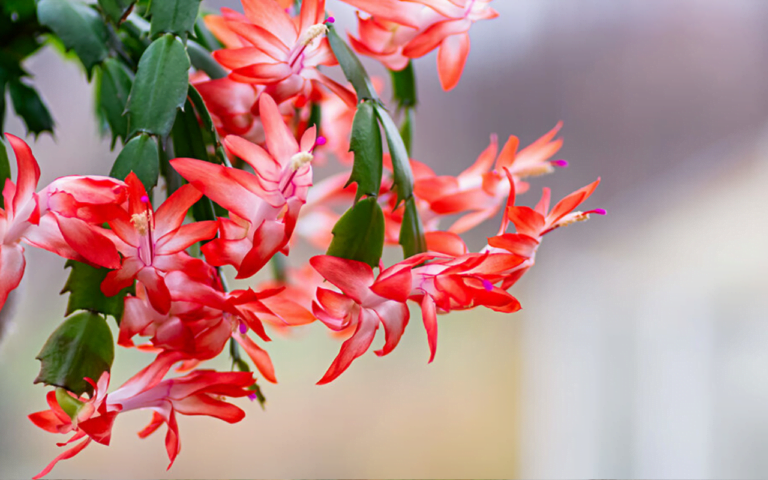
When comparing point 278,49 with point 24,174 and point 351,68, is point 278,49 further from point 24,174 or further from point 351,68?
point 24,174

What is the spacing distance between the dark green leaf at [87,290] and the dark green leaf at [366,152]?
0.48 feet

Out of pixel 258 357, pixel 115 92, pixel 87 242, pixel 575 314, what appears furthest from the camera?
pixel 575 314

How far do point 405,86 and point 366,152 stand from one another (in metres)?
0.25

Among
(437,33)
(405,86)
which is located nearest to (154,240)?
(437,33)

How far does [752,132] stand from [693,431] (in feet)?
2.27

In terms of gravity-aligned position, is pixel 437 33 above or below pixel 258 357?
above

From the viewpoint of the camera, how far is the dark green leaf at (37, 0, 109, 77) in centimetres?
45

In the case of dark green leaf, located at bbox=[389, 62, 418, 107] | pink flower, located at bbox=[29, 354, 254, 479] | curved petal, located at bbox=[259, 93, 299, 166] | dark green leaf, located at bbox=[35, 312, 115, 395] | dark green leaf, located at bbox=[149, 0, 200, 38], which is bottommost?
pink flower, located at bbox=[29, 354, 254, 479]

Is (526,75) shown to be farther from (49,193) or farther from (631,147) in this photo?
(49,193)

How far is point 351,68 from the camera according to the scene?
392mm

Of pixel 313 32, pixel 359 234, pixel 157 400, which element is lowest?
pixel 157 400

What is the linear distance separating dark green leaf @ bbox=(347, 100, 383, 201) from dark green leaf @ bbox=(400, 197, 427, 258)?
31 mm

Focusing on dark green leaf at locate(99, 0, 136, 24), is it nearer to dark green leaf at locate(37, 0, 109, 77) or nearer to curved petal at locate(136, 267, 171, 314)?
dark green leaf at locate(37, 0, 109, 77)

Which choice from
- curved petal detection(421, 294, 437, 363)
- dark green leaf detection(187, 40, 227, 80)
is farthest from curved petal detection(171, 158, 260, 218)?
dark green leaf detection(187, 40, 227, 80)
